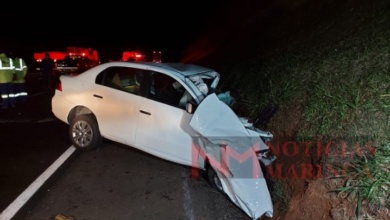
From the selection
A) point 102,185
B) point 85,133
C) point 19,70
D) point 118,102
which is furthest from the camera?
point 19,70

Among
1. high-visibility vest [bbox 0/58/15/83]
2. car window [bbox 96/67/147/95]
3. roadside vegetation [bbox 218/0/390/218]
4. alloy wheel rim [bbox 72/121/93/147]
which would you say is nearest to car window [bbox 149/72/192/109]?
car window [bbox 96/67/147/95]

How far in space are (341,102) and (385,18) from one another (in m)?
3.30

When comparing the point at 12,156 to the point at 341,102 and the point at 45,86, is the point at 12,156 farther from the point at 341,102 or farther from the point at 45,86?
the point at 45,86

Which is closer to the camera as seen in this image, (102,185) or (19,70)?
(102,185)

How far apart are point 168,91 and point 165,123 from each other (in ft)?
1.87

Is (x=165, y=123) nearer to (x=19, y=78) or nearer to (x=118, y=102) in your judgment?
(x=118, y=102)

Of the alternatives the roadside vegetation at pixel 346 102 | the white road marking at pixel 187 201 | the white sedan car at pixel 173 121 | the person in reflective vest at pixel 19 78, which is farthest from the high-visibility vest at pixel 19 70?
the white road marking at pixel 187 201

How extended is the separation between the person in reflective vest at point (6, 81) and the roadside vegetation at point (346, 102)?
649 centimetres

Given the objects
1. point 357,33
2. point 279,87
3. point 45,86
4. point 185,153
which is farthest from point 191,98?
point 45,86

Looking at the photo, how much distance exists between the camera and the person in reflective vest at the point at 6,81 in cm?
930

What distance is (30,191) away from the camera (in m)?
4.29

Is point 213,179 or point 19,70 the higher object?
point 19,70

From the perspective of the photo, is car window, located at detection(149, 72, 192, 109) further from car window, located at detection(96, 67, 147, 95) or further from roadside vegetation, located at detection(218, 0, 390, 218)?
roadside vegetation, located at detection(218, 0, 390, 218)

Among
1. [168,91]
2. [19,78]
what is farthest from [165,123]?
[19,78]
